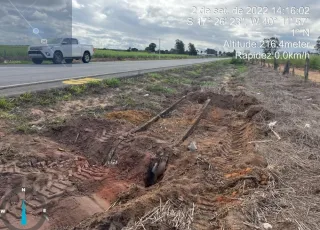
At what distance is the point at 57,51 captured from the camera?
22625 millimetres

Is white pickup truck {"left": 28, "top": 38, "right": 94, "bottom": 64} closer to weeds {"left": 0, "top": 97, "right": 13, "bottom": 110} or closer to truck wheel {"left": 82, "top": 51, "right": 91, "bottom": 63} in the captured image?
truck wheel {"left": 82, "top": 51, "right": 91, "bottom": 63}

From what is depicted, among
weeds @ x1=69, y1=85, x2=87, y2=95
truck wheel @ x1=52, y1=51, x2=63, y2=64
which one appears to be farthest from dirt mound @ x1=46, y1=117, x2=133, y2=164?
truck wheel @ x1=52, y1=51, x2=63, y2=64

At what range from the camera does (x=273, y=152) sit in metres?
5.60

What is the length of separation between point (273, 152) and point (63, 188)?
347 cm

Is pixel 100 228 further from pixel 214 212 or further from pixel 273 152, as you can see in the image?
Result: pixel 273 152

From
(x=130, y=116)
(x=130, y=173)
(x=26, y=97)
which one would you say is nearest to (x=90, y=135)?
(x=130, y=173)

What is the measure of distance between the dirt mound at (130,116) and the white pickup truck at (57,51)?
15.3m

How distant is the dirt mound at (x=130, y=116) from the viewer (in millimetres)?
8047

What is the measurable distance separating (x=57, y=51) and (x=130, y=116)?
53.5ft

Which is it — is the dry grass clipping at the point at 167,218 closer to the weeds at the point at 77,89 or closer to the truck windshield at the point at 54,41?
the weeds at the point at 77,89

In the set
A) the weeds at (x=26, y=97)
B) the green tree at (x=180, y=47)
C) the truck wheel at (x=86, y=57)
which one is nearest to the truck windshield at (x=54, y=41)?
the truck wheel at (x=86, y=57)

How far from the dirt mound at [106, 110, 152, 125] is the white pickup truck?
15.3m

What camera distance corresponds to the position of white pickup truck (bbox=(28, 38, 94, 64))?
864 inches

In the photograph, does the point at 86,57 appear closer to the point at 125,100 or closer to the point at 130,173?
the point at 125,100
